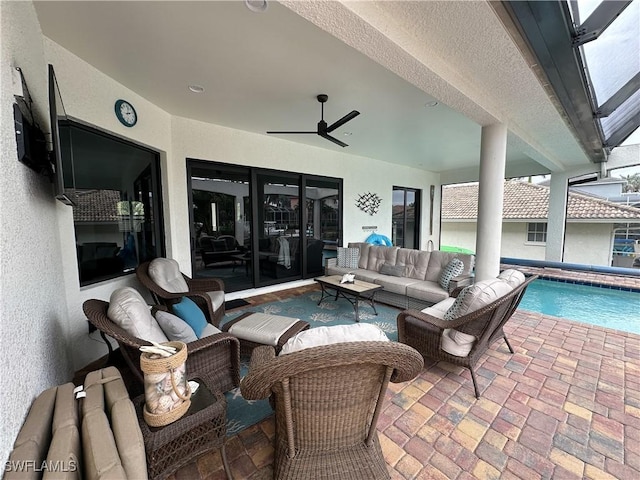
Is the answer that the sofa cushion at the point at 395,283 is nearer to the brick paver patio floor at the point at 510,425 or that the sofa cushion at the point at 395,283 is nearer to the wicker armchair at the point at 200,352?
the brick paver patio floor at the point at 510,425

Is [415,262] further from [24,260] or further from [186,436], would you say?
[24,260]

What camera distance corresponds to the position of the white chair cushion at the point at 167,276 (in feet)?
9.36

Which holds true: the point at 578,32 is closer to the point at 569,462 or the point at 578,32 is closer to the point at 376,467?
the point at 569,462

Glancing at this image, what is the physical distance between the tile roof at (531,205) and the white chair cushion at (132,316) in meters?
9.55

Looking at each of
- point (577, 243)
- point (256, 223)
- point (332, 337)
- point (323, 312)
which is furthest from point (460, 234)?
point (332, 337)

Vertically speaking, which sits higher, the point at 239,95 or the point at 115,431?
the point at 239,95

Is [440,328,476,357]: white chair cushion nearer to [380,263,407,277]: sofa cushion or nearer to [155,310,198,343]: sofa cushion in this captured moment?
[155,310,198,343]: sofa cushion

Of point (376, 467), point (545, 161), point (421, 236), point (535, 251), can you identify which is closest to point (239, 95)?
point (376, 467)

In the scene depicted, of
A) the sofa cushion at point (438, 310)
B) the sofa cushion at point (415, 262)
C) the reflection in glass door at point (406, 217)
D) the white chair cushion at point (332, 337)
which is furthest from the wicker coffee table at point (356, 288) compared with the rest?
the reflection in glass door at point (406, 217)

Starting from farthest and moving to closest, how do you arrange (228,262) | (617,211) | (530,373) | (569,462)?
(617,211) → (228,262) → (530,373) → (569,462)

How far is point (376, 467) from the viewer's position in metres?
1.25

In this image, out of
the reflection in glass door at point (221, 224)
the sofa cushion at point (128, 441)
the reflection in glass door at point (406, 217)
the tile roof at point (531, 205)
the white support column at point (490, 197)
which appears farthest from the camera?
the reflection in glass door at point (406, 217)

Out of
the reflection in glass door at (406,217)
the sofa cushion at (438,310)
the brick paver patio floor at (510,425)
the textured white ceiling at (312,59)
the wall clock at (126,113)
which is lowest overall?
the brick paver patio floor at (510,425)

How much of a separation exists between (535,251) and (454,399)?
9268 mm
